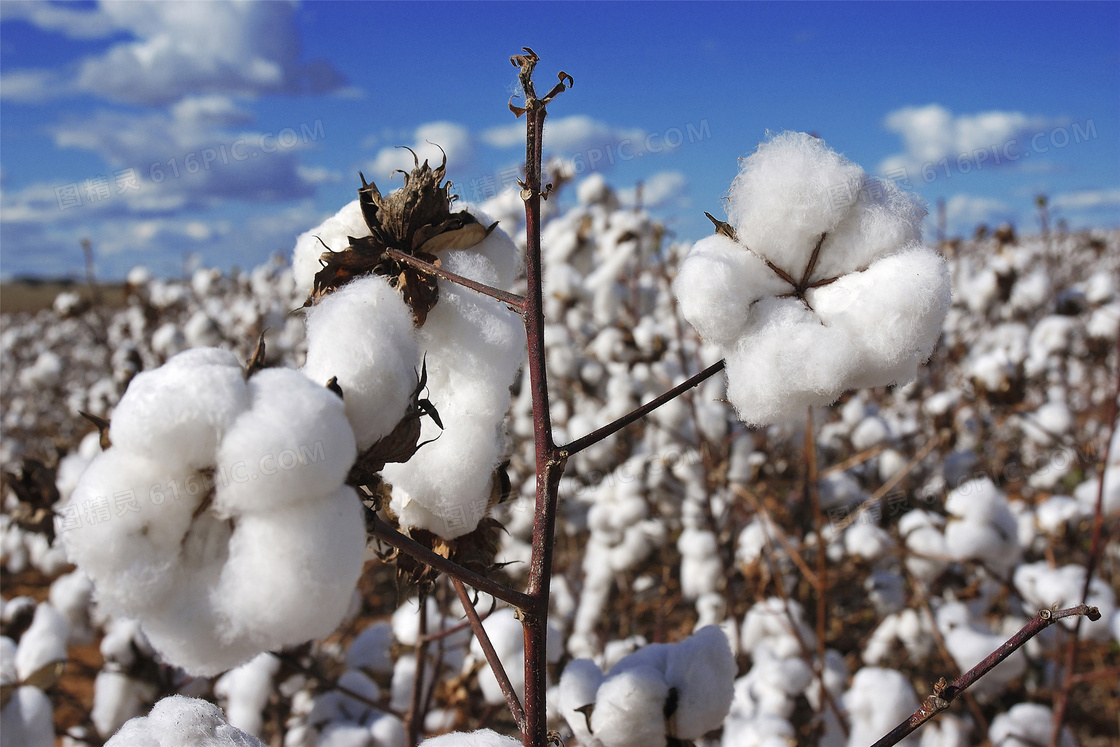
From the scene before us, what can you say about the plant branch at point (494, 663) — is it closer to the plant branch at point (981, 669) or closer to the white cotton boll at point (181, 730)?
the white cotton boll at point (181, 730)

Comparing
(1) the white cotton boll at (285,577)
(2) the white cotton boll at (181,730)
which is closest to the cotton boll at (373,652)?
(2) the white cotton boll at (181,730)

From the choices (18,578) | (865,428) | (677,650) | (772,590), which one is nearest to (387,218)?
(677,650)

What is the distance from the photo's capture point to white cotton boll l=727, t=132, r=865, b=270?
2.81 ft

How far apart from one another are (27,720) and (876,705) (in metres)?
2.10

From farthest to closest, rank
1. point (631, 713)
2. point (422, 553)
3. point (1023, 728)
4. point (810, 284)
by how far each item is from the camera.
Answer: point (1023, 728) → point (631, 713) → point (810, 284) → point (422, 553)

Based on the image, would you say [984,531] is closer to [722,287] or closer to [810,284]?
[810,284]

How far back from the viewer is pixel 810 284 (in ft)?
Answer: 2.98

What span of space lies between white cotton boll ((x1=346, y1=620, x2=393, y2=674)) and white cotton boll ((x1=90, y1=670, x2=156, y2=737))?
0.56 metres

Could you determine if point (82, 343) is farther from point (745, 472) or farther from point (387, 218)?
point (387, 218)

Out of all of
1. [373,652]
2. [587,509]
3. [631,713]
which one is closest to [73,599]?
[373,652]

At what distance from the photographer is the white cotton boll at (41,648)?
5.96ft

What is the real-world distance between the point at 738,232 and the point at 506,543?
11.0ft

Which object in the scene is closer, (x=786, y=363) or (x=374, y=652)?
(x=786, y=363)

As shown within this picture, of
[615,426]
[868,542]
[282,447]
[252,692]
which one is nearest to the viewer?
[282,447]
